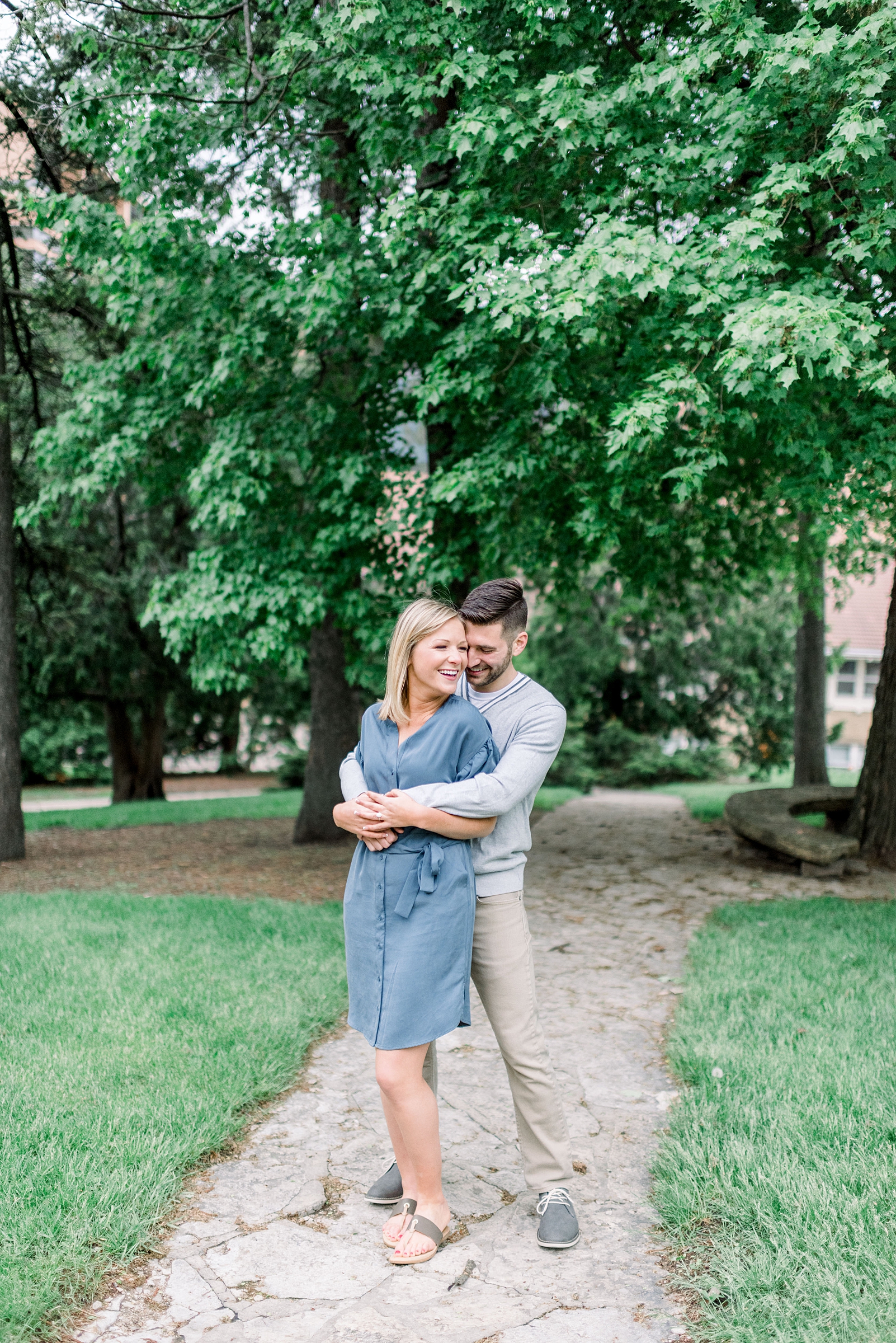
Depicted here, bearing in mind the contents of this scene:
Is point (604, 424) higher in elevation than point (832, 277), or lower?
lower

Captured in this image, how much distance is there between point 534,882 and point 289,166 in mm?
6934

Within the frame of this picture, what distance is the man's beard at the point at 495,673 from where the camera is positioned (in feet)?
10.9

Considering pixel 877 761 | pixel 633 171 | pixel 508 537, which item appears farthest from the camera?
pixel 877 761

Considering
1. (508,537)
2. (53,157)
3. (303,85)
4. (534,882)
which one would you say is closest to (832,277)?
(508,537)

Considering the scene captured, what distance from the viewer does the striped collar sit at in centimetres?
334

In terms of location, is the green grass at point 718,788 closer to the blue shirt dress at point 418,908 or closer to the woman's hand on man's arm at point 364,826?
the blue shirt dress at point 418,908

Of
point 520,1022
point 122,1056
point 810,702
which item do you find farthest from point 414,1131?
point 810,702

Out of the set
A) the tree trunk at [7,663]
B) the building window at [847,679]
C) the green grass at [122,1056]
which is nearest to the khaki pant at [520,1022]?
the green grass at [122,1056]

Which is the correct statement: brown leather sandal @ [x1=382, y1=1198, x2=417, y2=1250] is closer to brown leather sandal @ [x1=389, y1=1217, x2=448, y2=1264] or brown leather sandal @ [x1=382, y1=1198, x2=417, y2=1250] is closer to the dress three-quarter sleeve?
brown leather sandal @ [x1=389, y1=1217, x2=448, y2=1264]

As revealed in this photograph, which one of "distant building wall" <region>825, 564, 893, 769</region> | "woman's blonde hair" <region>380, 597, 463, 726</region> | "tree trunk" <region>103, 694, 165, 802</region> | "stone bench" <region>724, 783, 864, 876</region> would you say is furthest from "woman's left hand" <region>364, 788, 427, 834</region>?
"distant building wall" <region>825, 564, 893, 769</region>

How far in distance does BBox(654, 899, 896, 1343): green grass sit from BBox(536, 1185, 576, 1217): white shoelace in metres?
0.33

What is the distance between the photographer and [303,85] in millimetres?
7645

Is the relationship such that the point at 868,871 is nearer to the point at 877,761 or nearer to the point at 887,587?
the point at 877,761

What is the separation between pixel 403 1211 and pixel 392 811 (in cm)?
140
